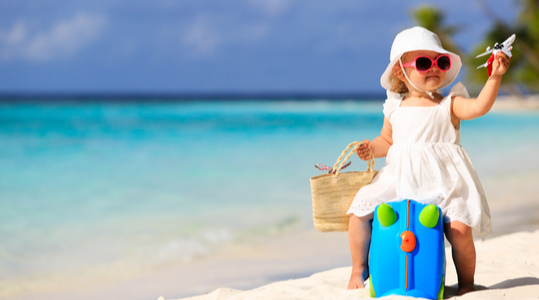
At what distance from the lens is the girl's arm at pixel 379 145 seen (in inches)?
96.5

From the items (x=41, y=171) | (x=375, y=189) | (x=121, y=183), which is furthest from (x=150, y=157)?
(x=375, y=189)

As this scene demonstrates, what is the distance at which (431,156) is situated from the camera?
2178 mm

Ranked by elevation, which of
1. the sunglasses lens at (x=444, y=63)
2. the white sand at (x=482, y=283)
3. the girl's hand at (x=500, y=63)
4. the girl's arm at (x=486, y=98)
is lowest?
the white sand at (x=482, y=283)

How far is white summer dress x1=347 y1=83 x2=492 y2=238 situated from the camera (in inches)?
83.0

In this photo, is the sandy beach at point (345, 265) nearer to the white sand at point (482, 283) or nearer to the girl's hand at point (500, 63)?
the white sand at point (482, 283)

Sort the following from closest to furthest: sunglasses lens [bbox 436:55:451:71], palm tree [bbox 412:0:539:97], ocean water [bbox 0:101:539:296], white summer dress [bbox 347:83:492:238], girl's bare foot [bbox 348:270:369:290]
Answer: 1. white summer dress [bbox 347:83:492:238]
2. sunglasses lens [bbox 436:55:451:71]
3. girl's bare foot [bbox 348:270:369:290]
4. ocean water [bbox 0:101:539:296]
5. palm tree [bbox 412:0:539:97]

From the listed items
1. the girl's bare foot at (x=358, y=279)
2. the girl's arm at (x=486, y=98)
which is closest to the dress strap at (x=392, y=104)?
the girl's arm at (x=486, y=98)

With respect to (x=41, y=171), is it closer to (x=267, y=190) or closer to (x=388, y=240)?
(x=267, y=190)

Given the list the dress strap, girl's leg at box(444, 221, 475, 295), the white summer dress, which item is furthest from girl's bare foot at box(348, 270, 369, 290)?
the dress strap

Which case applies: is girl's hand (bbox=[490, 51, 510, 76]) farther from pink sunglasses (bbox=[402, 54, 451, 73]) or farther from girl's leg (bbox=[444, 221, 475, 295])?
girl's leg (bbox=[444, 221, 475, 295])

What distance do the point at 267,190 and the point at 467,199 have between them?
4189mm

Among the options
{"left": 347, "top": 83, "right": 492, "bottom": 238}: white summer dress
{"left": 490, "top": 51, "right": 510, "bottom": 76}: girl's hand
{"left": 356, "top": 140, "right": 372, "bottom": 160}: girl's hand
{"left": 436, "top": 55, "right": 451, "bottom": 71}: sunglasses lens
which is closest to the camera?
{"left": 490, "top": 51, "right": 510, "bottom": 76}: girl's hand

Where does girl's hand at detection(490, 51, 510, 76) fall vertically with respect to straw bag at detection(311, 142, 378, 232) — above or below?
above

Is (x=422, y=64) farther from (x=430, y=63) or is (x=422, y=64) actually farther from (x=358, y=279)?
(x=358, y=279)
